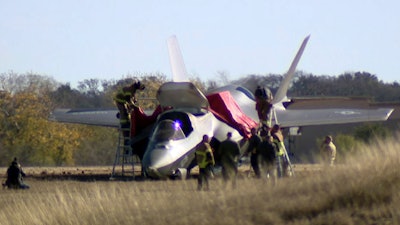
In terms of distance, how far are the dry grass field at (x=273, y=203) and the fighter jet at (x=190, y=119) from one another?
32.2ft

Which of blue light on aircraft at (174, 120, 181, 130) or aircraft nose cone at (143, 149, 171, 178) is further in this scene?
blue light on aircraft at (174, 120, 181, 130)

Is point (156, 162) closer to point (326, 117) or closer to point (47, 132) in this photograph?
point (326, 117)

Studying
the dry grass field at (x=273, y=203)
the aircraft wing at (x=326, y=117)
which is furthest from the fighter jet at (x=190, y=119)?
the dry grass field at (x=273, y=203)

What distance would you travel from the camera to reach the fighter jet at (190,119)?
28969mm

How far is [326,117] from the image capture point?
39.6 metres

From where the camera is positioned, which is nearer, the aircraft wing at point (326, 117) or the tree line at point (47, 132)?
the aircraft wing at point (326, 117)

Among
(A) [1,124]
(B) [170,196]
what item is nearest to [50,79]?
(A) [1,124]

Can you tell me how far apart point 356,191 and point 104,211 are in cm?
472

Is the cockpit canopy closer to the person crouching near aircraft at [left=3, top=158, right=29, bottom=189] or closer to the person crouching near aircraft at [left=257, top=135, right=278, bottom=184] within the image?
the person crouching near aircraft at [left=3, top=158, right=29, bottom=189]

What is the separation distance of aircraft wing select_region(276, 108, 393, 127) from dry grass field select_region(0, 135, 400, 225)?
2068 cm

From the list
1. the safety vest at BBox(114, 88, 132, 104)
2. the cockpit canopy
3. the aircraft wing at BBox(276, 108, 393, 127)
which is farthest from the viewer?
the aircraft wing at BBox(276, 108, 393, 127)

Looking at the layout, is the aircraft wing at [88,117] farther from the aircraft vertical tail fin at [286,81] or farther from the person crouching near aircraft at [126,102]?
the person crouching near aircraft at [126,102]

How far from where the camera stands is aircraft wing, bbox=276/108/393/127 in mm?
39125

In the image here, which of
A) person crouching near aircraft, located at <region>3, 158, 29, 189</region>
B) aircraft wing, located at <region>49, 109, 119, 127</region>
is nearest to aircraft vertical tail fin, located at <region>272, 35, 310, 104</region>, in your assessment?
aircraft wing, located at <region>49, 109, 119, 127</region>
